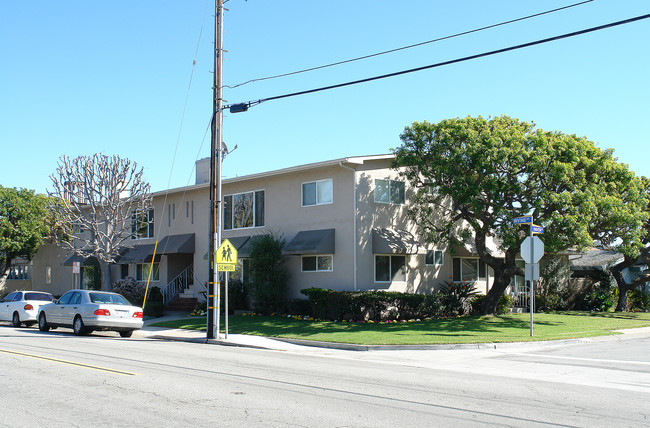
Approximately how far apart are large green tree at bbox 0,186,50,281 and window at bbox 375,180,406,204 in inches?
913

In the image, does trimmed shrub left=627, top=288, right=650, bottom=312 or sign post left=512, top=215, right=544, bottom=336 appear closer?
sign post left=512, top=215, right=544, bottom=336

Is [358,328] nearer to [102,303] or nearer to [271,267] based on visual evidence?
[271,267]

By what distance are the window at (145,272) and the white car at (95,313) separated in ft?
36.7

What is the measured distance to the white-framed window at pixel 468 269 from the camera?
27.4 meters

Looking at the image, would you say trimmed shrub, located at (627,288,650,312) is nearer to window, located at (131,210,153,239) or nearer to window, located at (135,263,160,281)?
window, located at (135,263,160,281)

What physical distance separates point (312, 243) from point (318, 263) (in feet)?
3.94

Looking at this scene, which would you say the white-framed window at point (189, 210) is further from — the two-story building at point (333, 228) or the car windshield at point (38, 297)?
the car windshield at point (38, 297)

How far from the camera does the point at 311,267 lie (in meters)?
25.5

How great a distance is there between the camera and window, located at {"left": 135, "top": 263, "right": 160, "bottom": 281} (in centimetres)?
3309

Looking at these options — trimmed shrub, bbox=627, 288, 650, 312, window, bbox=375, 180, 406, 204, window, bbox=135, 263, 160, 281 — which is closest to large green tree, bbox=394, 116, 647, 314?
window, bbox=375, 180, 406, 204

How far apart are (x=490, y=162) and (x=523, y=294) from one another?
10.7 meters

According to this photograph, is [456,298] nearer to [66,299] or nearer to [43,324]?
[66,299]

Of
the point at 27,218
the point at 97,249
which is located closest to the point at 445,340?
the point at 97,249

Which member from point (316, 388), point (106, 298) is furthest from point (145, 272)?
point (316, 388)
